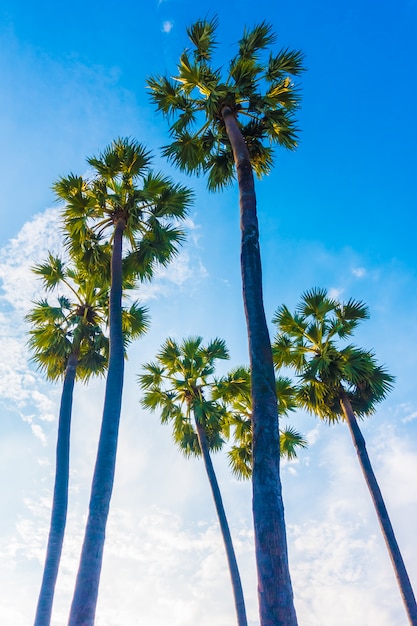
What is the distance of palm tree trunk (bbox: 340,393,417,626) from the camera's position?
12133 millimetres

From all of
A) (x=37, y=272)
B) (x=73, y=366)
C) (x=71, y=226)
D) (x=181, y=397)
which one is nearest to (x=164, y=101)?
(x=71, y=226)

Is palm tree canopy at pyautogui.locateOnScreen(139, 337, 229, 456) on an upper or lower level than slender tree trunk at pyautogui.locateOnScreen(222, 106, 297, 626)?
upper

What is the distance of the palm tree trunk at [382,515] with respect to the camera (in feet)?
39.8

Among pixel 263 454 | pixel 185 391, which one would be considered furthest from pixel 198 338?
pixel 263 454

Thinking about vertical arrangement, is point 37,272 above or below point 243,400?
above

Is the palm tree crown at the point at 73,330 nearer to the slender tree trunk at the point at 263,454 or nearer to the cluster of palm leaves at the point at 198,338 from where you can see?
the cluster of palm leaves at the point at 198,338

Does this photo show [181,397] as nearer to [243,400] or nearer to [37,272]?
[243,400]

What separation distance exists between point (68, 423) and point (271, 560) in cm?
935

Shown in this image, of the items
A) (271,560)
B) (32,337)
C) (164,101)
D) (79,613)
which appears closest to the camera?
(271,560)

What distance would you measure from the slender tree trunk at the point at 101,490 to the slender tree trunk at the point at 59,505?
12.7 ft

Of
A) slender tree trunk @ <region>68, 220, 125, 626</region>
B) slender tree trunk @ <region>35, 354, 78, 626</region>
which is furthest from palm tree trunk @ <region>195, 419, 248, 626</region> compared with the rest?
slender tree trunk @ <region>68, 220, 125, 626</region>

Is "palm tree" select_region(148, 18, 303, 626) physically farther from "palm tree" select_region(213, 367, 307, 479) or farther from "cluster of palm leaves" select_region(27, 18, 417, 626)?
"palm tree" select_region(213, 367, 307, 479)

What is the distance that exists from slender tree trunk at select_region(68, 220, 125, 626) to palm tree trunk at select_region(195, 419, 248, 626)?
816 centimetres

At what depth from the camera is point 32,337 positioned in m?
15.2
